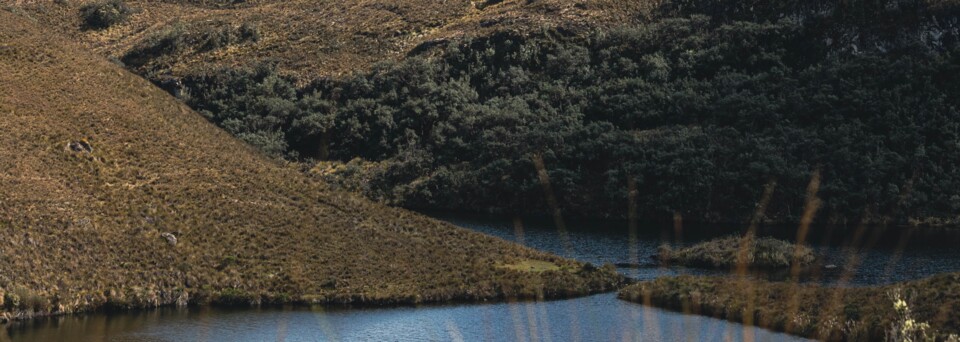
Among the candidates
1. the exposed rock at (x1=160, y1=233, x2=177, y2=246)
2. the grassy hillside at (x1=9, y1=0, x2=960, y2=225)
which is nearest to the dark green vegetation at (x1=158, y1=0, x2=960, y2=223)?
the grassy hillside at (x1=9, y1=0, x2=960, y2=225)

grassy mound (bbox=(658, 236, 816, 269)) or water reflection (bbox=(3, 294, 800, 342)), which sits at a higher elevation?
grassy mound (bbox=(658, 236, 816, 269))

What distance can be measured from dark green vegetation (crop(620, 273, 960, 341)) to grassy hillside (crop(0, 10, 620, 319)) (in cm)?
658

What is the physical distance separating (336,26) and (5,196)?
103566 millimetres

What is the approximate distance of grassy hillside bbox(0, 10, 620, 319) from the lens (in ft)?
231

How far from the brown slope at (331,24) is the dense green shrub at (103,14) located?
1292 millimetres

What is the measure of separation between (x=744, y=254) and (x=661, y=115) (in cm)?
4963

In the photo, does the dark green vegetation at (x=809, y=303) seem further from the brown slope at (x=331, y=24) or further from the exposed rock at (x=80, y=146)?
the brown slope at (x=331, y=24)

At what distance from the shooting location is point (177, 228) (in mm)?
78250

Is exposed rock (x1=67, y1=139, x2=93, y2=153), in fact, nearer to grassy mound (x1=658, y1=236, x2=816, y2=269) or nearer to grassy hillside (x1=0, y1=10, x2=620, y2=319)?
grassy hillside (x1=0, y1=10, x2=620, y2=319)

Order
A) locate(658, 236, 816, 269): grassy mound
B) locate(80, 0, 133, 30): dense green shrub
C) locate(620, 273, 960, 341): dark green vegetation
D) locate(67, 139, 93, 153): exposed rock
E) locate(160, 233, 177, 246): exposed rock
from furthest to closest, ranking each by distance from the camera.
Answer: locate(80, 0, 133, 30): dense green shrub
locate(658, 236, 816, 269): grassy mound
locate(67, 139, 93, 153): exposed rock
locate(160, 233, 177, 246): exposed rock
locate(620, 273, 960, 341): dark green vegetation

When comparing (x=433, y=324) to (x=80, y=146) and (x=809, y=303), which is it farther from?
(x=80, y=146)

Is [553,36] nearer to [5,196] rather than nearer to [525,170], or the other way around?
[525,170]

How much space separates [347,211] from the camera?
89.7 metres

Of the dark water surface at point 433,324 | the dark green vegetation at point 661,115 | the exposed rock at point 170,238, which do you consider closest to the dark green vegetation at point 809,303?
the dark water surface at point 433,324
